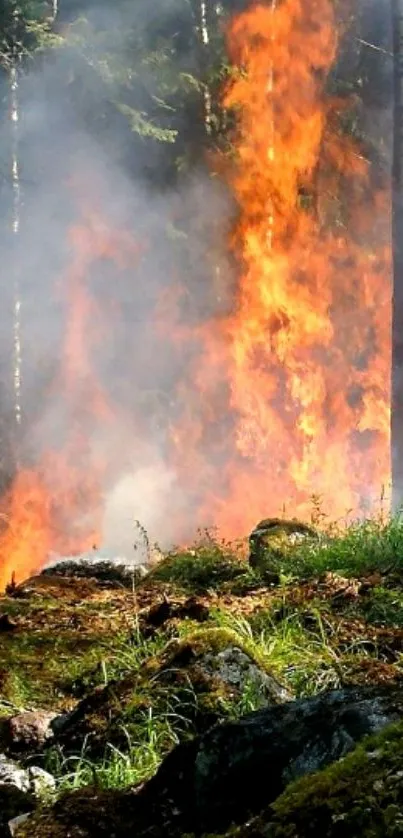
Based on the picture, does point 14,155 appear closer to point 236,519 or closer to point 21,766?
point 236,519

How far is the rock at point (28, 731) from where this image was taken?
344 cm

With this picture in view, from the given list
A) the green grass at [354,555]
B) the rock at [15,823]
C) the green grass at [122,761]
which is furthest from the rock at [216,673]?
the green grass at [354,555]

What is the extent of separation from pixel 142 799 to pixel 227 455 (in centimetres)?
1535

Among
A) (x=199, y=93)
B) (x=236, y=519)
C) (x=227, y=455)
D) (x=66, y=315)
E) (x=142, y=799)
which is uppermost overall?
(x=199, y=93)

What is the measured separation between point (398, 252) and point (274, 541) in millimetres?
7051

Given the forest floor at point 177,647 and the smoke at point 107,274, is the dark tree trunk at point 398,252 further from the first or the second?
the forest floor at point 177,647

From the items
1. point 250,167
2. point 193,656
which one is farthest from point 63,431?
point 193,656

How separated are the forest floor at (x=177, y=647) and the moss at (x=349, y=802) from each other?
2 centimetres

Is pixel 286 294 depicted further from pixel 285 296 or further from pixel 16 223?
pixel 16 223

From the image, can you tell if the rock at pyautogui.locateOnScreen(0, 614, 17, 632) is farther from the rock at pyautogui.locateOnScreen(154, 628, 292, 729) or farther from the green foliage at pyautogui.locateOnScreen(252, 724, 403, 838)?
the green foliage at pyautogui.locateOnScreen(252, 724, 403, 838)

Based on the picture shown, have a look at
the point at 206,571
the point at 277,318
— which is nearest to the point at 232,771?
the point at 206,571

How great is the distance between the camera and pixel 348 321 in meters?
19.5

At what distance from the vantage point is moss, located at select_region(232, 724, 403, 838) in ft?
4.23

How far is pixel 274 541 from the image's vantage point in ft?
23.5
